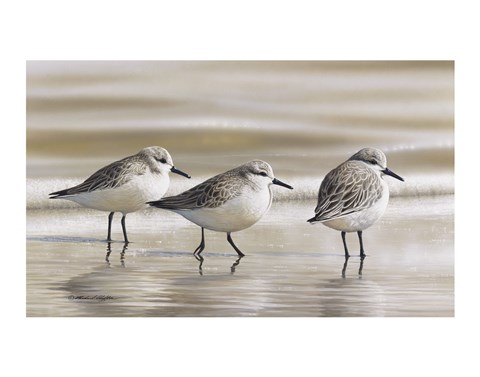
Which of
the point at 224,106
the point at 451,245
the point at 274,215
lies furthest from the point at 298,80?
the point at 451,245

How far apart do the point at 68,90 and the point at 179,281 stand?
4.24 ft

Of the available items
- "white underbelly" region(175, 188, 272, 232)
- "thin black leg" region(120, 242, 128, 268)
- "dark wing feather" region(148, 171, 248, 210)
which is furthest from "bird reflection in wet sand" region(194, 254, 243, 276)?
"thin black leg" region(120, 242, 128, 268)

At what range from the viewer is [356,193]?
5621 millimetres

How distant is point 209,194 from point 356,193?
2.81ft

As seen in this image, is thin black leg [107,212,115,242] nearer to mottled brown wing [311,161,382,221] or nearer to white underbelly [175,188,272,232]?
white underbelly [175,188,272,232]

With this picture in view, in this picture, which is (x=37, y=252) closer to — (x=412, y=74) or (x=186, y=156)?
(x=186, y=156)

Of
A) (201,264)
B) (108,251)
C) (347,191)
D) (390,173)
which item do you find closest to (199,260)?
(201,264)

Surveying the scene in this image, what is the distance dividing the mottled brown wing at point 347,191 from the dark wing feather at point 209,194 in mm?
509

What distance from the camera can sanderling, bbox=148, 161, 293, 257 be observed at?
555 centimetres

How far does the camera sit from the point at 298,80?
18.5 ft

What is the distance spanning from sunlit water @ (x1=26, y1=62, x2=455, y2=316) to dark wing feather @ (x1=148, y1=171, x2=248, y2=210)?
68mm

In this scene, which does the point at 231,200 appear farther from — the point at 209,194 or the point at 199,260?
the point at 199,260

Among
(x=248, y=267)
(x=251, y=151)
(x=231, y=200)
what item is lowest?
(x=248, y=267)
